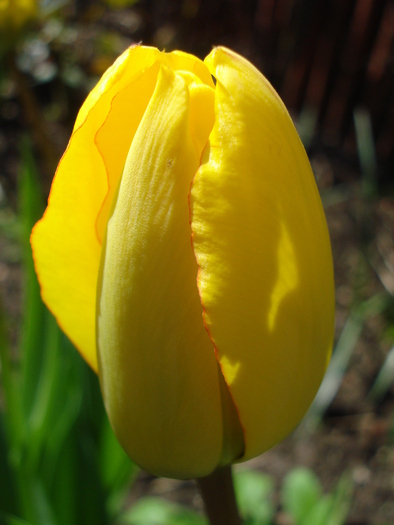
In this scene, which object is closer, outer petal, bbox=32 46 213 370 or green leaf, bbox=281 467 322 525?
outer petal, bbox=32 46 213 370

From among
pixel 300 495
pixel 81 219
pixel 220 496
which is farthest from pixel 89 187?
pixel 300 495

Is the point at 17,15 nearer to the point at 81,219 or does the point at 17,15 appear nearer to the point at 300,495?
the point at 81,219

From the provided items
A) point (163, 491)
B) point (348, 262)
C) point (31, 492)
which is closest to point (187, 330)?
point (31, 492)

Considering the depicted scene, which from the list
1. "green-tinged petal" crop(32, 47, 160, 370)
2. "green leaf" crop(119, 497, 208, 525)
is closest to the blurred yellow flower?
"green-tinged petal" crop(32, 47, 160, 370)

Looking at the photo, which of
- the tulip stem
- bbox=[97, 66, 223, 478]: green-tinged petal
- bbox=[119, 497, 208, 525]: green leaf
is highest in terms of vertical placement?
bbox=[97, 66, 223, 478]: green-tinged petal

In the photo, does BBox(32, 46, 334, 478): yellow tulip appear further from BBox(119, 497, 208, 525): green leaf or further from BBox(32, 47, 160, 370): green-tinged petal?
BBox(119, 497, 208, 525): green leaf

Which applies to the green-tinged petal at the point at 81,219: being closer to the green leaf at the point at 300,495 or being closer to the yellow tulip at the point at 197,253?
the yellow tulip at the point at 197,253
